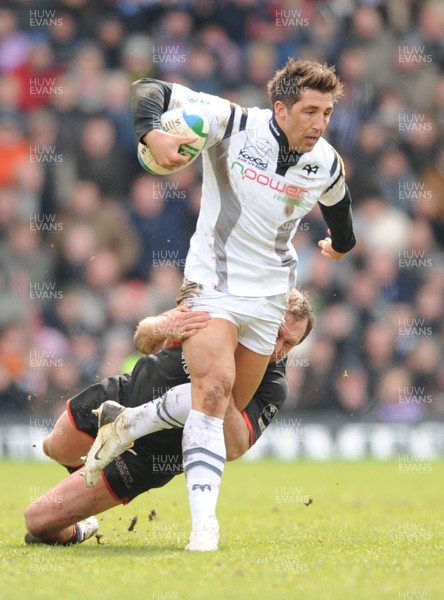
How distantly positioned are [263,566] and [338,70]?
1118cm

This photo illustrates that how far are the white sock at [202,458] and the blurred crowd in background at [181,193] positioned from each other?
6.97 meters

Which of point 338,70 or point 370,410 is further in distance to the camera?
point 338,70

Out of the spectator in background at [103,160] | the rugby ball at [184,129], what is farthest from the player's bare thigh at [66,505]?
the spectator in background at [103,160]

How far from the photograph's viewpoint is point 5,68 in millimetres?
15164

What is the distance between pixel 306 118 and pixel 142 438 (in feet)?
6.44

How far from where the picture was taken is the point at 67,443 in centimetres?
680

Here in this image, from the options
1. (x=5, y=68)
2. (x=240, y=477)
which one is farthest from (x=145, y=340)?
(x=5, y=68)

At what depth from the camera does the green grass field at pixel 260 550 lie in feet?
15.1

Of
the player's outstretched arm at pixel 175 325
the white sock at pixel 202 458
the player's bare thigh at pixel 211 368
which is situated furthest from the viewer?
the player's outstretched arm at pixel 175 325

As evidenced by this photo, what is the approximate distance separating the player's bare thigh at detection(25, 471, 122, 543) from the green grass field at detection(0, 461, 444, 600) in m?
0.14

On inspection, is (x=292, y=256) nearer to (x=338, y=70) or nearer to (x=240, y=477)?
(x=240, y=477)

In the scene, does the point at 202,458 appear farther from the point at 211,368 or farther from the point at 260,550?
the point at 260,550

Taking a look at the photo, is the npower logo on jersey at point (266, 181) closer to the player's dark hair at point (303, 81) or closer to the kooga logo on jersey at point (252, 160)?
the kooga logo on jersey at point (252, 160)

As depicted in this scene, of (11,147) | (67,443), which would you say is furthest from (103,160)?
(67,443)
